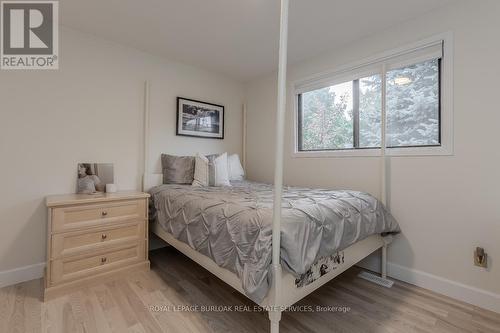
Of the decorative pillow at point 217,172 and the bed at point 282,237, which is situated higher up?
the decorative pillow at point 217,172

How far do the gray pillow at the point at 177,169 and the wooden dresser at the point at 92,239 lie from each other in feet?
1.70

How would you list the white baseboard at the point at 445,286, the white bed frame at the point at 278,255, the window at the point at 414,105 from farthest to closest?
the window at the point at 414,105
the white baseboard at the point at 445,286
the white bed frame at the point at 278,255

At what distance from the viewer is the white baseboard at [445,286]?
1.67m

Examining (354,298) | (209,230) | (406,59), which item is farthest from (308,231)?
(406,59)

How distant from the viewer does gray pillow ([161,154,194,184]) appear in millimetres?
2703

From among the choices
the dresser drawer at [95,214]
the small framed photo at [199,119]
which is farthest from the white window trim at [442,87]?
the dresser drawer at [95,214]

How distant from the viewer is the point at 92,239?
192 centimetres

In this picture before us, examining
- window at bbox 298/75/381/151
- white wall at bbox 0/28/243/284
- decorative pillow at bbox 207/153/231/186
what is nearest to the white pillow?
decorative pillow at bbox 207/153/231/186

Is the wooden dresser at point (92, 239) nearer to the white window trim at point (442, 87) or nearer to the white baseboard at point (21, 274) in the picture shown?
the white baseboard at point (21, 274)

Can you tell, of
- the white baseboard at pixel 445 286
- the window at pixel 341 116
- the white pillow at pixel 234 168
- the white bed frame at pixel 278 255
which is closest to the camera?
the white bed frame at pixel 278 255

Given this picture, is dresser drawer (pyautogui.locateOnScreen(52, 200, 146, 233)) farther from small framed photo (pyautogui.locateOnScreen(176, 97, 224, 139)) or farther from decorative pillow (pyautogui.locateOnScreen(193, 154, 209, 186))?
small framed photo (pyautogui.locateOnScreen(176, 97, 224, 139))

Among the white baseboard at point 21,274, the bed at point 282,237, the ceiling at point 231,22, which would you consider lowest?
the white baseboard at point 21,274

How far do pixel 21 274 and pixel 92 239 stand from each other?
0.72 metres

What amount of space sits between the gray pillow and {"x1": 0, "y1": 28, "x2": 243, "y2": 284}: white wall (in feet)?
0.41
